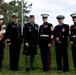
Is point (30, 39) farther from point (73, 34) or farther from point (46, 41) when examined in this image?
point (73, 34)

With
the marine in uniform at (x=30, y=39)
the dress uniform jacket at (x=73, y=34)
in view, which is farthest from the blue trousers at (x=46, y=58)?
the dress uniform jacket at (x=73, y=34)

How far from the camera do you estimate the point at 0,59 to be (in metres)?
15.6

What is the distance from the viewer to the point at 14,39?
15555 mm

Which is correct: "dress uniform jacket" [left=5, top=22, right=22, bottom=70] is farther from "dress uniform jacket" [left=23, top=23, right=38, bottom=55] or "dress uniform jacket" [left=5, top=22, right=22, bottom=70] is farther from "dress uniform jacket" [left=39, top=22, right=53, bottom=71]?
"dress uniform jacket" [left=39, top=22, right=53, bottom=71]

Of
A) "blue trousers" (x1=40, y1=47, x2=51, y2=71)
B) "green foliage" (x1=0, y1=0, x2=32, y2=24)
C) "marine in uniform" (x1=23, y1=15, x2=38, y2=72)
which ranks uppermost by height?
"green foliage" (x1=0, y1=0, x2=32, y2=24)

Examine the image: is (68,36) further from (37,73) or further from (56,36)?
(37,73)

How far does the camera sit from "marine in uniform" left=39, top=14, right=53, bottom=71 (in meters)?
15.3

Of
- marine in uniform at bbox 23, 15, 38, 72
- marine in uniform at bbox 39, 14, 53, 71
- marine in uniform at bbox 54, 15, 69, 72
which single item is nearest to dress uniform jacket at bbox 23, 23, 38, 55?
marine in uniform at bbox 23, 15, 38, 72

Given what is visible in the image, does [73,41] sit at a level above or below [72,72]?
above

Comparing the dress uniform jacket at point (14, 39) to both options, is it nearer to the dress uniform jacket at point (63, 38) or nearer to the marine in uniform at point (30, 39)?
the marine in uniform at point (30, 39)

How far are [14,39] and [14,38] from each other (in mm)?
40

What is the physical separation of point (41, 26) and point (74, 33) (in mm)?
1262

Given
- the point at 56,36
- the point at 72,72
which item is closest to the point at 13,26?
the point at 56,36

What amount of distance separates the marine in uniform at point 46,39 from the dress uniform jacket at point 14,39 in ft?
2.79
